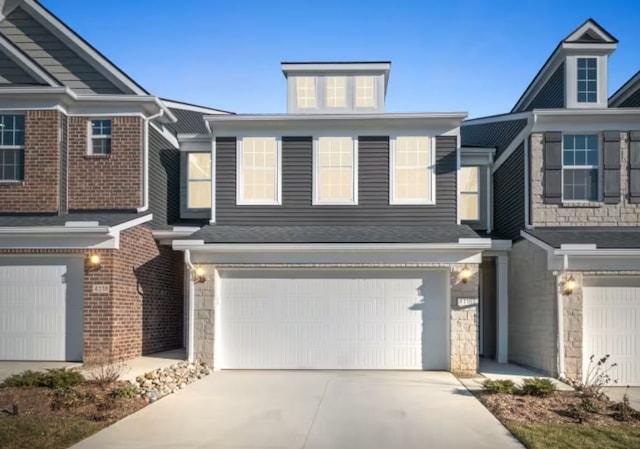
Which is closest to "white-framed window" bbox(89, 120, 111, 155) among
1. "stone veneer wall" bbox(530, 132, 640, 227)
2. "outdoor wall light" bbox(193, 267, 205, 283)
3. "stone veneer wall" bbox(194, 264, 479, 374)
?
"outdoor wall light" bbox(193, 267, 205, 283)

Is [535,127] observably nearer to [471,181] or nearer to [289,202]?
[471,181]

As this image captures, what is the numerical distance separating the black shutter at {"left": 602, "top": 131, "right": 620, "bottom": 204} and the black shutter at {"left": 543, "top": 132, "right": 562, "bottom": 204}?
0.94 m

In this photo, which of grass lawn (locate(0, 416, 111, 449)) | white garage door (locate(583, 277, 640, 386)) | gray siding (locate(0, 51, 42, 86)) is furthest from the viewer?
gray siding (locate(0, 51, 42, 86))

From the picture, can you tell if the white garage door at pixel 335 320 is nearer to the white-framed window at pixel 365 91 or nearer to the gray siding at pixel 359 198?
the gray siding at pixel 359 198

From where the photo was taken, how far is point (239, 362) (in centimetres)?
1412

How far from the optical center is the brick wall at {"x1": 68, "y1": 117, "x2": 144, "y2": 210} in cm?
1523

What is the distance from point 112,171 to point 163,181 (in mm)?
1718

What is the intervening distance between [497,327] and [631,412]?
6.52 m

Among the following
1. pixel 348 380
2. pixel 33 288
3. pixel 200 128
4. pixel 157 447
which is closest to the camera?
pixel 157 447

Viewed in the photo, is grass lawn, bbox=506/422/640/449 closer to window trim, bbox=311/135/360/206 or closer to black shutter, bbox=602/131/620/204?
black shutter, bbox=602/131/620/204

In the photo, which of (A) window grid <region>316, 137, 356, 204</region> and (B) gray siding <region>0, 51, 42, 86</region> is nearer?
(A) window grid <region>316, 137, 356, 204</region>

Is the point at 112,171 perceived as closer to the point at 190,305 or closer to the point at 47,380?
the point at 190,305

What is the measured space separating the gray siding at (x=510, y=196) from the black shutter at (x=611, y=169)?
1.71 m

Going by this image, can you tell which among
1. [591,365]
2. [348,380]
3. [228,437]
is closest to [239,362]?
[348,380]
